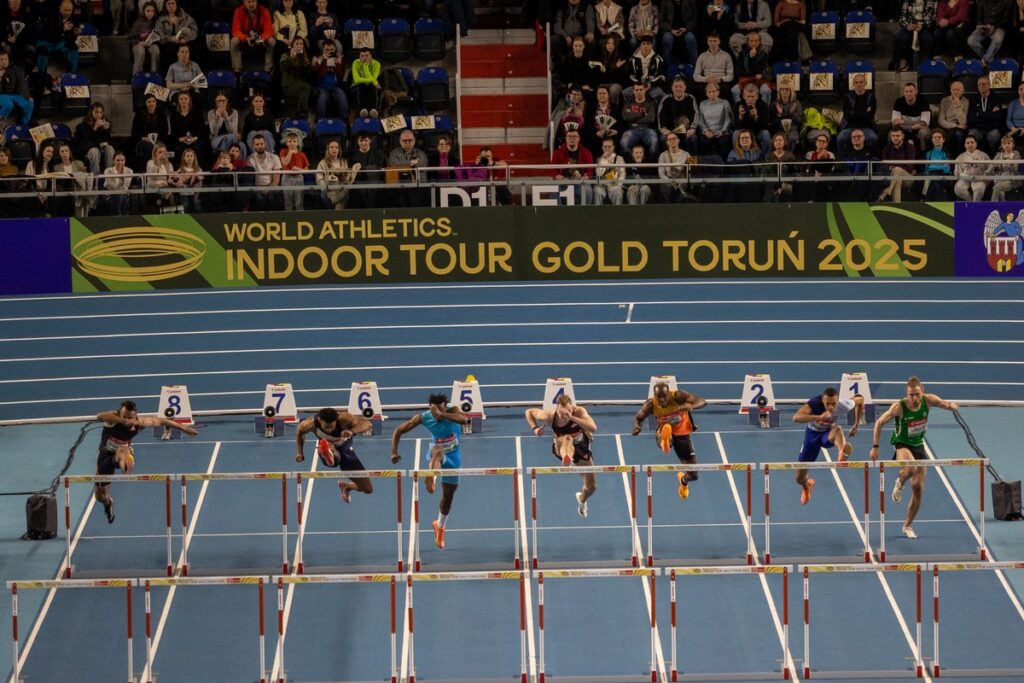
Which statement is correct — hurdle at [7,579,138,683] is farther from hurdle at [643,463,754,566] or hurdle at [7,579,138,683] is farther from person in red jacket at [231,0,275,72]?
person in red jacket at [231,0,275,72]

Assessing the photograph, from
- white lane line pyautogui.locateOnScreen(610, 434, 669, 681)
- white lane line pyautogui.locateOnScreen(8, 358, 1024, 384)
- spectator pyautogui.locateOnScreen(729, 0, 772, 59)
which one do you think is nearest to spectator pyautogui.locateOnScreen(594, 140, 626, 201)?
white lane line pyautogui.locateOnScreen(8, 358, 1024, 384)

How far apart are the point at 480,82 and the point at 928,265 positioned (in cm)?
793

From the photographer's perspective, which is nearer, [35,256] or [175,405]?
[175,405]

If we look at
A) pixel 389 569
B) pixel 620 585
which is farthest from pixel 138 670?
pixel 620 585

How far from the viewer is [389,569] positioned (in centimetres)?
2048

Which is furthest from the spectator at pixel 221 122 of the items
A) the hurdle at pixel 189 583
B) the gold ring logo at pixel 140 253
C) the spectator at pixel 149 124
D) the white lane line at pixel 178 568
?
the hurdle at pixel 189 583

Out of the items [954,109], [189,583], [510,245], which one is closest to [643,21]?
[510,245]

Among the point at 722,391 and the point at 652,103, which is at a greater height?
the point at 652,103

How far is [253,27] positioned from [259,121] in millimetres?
2113

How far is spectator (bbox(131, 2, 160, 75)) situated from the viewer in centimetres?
2956

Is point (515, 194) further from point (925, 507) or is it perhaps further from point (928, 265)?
point (925, 507)

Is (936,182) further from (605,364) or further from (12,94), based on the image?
(12,94)

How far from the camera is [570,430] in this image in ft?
68.4

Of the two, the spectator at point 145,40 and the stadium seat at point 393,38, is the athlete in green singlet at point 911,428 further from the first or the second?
the spectator at point 145,40
